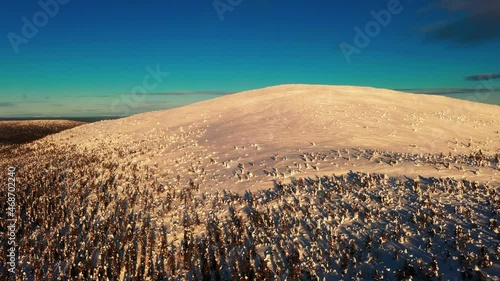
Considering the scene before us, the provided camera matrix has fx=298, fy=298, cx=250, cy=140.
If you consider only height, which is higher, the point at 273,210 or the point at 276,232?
the point at 273,210

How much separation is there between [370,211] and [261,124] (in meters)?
20.3

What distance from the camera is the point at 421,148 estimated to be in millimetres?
20875

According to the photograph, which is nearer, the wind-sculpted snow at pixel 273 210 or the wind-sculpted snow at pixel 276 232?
the wind-sculpted snow at pixel 276 232

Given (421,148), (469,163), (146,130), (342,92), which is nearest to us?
(469,163)

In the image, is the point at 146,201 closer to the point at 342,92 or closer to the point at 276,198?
the point at 276,198

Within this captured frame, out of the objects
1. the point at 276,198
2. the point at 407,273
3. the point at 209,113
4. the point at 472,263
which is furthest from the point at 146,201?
the point at 209,113

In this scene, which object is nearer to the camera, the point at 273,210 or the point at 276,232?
the point at 276,232

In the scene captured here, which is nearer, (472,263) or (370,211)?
(472,263)

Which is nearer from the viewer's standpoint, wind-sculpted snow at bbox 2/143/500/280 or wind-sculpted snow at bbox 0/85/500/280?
wind-sculpted snow at bbox 2/143/500/280

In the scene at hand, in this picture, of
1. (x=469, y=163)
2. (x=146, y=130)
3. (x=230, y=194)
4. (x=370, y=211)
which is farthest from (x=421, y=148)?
(x=146, y=130)

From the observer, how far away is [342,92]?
47.0m

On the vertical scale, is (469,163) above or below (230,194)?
above

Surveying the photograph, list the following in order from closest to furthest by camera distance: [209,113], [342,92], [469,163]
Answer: [469,163]
[209,113]
[342,92]

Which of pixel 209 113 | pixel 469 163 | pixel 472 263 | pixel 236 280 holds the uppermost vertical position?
pixel 209 113
